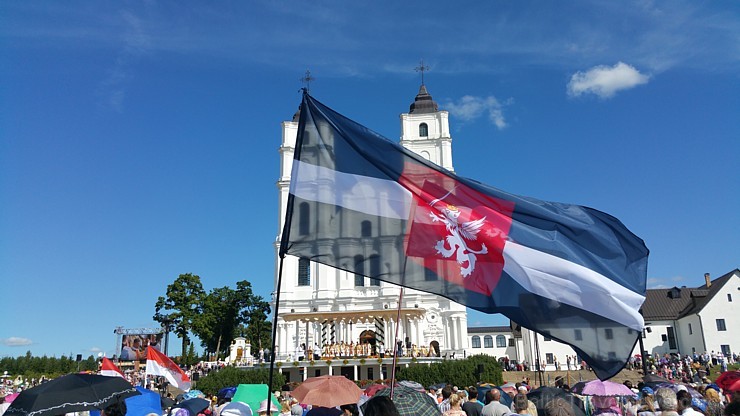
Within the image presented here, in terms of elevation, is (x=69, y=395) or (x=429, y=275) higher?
(x=429, y=275)

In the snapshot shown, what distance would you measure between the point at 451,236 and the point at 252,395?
547 centimetres

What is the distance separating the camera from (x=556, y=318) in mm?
7578

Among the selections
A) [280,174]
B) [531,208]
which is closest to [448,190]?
[531,208]

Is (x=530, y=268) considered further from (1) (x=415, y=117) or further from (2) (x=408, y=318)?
(1) (x=415, y=117)

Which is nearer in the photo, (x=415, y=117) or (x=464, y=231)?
(x=464, y=231)

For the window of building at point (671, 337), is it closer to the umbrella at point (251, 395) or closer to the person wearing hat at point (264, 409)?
the umbrella at point (251, 395)

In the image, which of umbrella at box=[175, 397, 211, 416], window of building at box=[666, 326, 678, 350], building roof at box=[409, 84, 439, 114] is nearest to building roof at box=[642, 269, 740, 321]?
window of building at box=[666, 326, 678, 350]

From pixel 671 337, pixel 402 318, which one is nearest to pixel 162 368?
pixel 402 318

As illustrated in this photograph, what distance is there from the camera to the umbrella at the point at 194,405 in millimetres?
10676

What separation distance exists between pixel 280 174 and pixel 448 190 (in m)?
53.9

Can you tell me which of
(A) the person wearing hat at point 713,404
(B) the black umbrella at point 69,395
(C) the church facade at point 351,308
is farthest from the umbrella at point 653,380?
(C) the church facade at point 351,308

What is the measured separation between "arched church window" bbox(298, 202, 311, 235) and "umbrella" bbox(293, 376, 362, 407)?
3.01m

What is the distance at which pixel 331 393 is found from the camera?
970 cm

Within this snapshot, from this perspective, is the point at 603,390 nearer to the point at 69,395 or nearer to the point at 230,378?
the point at 69,395
